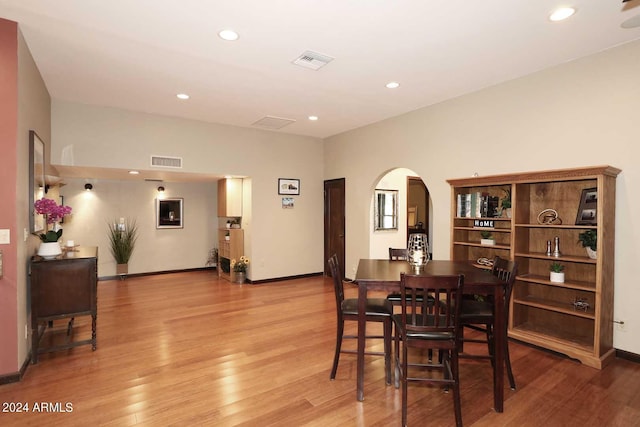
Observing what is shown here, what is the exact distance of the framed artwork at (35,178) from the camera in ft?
10.4

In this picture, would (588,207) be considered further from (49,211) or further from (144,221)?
(144,221)

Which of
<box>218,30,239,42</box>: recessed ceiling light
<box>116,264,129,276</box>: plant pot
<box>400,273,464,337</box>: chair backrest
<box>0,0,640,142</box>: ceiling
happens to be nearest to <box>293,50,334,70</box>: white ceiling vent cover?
<box>0,0,640,142</box>: ceiling

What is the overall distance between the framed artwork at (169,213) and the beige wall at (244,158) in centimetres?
75

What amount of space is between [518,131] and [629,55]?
3.63 feet

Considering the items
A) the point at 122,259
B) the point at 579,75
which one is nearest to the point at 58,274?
the point at 122,259

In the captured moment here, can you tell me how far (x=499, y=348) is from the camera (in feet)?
8.00

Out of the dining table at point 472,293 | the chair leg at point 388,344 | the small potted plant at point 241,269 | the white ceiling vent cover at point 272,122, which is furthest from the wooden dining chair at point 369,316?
the small potted plant at point 241,269

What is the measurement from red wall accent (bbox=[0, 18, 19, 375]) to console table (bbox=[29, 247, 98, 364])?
0.38 m

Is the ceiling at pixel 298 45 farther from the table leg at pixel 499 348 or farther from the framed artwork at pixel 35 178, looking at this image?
the table leg at pixel 499 348

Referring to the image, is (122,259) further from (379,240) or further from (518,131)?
(518,131)

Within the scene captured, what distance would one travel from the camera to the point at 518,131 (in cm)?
394

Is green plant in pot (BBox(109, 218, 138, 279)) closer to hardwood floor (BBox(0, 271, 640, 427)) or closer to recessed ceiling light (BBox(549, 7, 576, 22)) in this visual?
hardwood floor (BBox(0, 271, 640, 427))

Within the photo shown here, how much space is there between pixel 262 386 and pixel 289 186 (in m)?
4.64

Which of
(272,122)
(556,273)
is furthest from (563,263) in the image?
(272,122)
